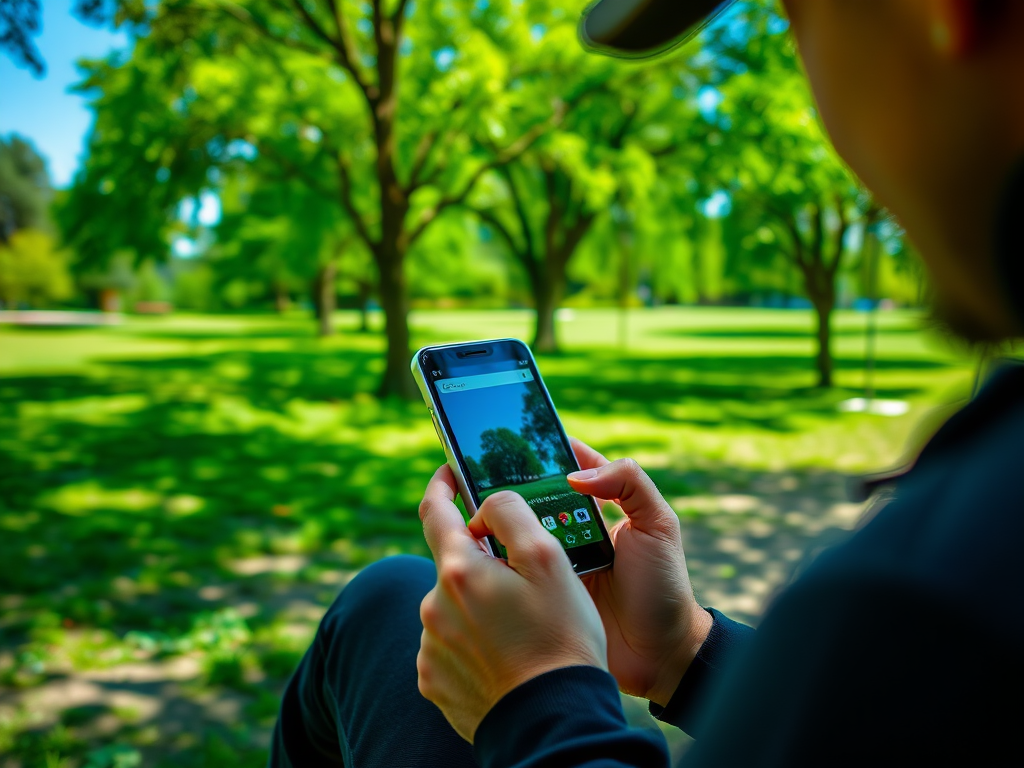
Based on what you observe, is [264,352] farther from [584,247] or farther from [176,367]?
[584,247]

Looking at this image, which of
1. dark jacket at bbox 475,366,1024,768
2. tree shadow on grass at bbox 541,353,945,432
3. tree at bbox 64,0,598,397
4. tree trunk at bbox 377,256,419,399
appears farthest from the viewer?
tree trunk at bbox 377,256,419,399

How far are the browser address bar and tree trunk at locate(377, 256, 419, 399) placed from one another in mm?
9373

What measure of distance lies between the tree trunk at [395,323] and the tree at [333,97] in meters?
0.02

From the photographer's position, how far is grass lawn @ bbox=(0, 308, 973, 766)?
308 cm

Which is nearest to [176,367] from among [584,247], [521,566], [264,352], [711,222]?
[264,352]

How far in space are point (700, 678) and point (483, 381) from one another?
813mm

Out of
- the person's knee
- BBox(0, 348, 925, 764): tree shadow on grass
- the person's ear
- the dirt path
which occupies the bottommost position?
the dirt path

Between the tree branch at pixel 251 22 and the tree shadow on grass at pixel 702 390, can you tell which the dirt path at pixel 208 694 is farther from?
the tree branch at pixel 251 22

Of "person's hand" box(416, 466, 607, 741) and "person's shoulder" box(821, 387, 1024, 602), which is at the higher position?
"person's shoulder" box(821, 387, 1024, 602)

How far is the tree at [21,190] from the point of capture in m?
51.2

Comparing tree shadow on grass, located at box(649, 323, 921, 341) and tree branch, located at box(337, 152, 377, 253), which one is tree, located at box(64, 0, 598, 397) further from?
tree shadow on grass, located at box(649, 323, 921, 341)

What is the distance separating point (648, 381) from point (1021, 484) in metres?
14.9

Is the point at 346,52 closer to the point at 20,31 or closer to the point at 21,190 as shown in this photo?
the point at 20,31

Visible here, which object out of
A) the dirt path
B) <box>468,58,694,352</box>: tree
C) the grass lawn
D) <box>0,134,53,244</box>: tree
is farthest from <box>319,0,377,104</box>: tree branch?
<box>0,134,53,244</box>: tree
